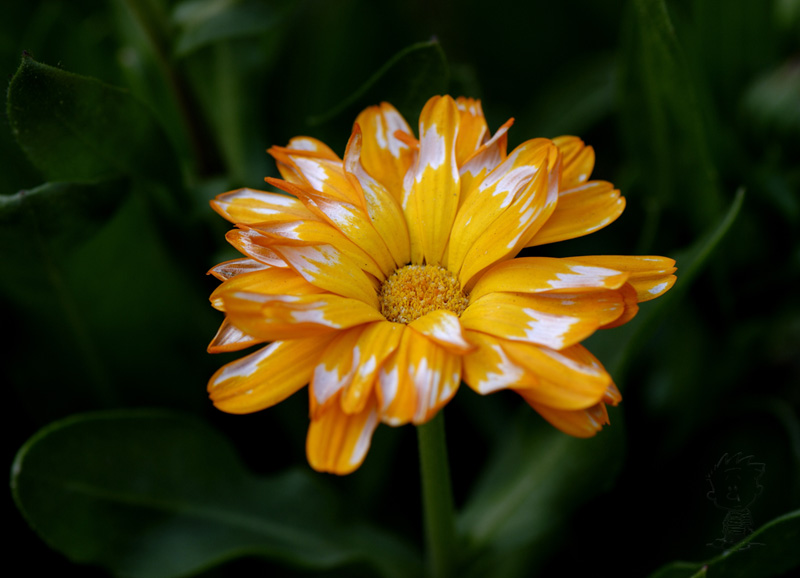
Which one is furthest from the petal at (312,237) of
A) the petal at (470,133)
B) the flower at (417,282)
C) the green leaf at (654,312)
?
the green leaf at (654,312)

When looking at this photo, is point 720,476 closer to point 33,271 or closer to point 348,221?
point 348,221

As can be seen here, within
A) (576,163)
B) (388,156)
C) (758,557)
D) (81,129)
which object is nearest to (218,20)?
(81,129)

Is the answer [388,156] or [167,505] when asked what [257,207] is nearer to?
[388,156]

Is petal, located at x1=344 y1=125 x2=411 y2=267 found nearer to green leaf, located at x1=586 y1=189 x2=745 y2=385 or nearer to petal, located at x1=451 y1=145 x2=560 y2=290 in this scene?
petal, located at x1=451 y1=145 x2=560 y2=290

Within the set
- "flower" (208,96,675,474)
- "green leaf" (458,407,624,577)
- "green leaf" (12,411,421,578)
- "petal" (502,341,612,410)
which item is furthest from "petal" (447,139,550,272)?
"green leaf" (12,411,421,578)

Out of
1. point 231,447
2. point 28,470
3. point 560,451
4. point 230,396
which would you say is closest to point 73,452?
point 28,470

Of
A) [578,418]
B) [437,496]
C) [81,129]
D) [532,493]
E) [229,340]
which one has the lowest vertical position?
[532,493]
